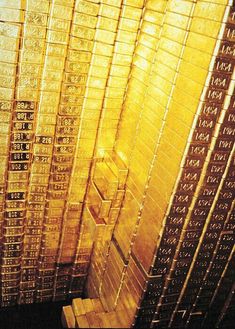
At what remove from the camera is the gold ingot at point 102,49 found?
2.41 metres

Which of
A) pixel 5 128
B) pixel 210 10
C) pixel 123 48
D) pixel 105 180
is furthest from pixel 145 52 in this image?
pixel 5 128

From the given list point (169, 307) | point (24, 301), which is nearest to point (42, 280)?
point (24, 301)

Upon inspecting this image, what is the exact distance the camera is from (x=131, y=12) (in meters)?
2.40

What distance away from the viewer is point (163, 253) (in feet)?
7.72

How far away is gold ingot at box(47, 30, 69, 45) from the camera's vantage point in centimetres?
228

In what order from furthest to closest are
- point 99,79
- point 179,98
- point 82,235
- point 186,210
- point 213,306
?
point 82,235
point 213,306
point 99,79
point 186,210
point 179,98

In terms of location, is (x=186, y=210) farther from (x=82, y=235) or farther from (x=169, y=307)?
(x=82, y=235)

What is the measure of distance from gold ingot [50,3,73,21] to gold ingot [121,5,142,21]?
1.22 feet

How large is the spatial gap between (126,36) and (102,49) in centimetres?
20

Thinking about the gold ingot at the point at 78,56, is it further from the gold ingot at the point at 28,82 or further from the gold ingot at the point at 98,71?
the gold ingot at the point at 28,82

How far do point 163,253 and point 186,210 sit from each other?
0.35 meters

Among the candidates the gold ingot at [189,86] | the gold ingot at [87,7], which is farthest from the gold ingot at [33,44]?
the gold ingot at [189,86]

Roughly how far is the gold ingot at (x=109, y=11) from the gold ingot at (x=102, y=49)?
0.19m

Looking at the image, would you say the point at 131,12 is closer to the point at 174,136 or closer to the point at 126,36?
the point at 126,36
